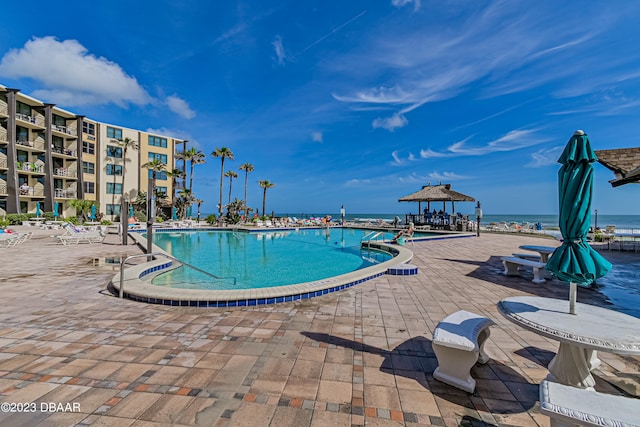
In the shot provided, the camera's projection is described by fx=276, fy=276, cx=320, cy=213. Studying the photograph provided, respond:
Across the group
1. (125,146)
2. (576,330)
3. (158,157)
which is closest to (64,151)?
(125,146)

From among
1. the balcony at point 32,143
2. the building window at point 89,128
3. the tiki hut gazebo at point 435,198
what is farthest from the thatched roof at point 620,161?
the building window at point 89,128

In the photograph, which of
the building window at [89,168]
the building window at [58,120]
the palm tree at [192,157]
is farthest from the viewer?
the palm tree at [192,157]

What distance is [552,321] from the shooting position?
2.25 m

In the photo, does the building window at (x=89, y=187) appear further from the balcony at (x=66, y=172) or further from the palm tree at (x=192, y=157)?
the palm tree at (x=192, y=157)

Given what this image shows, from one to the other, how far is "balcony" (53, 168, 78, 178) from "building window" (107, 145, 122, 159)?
3.42m

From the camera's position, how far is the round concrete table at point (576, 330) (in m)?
1.93

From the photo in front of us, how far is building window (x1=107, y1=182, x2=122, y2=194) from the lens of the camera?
28406mm

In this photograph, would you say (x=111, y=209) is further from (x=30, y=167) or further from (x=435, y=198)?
(x=435, y=198)

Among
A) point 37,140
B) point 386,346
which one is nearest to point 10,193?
point 37,140

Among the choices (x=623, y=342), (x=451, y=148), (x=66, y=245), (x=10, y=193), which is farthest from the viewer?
(x=451, y=148)

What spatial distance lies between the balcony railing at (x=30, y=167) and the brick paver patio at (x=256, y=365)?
26.0 meters

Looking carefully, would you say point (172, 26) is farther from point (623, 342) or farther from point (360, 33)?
point (623, 342)

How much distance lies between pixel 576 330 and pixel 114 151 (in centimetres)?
3571

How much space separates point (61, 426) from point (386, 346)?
9.62ft
